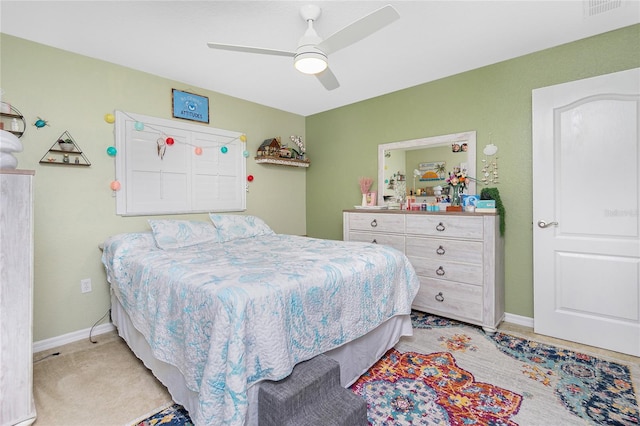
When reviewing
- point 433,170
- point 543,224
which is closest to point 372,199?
point 433,170

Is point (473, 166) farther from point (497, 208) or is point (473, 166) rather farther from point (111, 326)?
point (111, 326)

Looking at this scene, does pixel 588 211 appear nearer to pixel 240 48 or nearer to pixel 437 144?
pixel 437 144

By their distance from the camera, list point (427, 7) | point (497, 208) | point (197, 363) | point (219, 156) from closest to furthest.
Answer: point (197, 363) → point (427, 7) → point (497, 208) → point (219, 156)

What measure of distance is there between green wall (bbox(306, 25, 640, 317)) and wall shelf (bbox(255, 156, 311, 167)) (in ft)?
2.21

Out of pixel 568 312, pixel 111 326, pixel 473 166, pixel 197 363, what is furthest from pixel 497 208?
pixel 111 326

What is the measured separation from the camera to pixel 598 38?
2410mm

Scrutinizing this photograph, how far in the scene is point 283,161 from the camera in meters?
3.99

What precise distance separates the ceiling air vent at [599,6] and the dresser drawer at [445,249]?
70.3 inches

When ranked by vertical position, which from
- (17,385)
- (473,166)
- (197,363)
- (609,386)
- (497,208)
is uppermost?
(473,166)

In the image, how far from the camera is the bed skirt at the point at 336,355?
153 centimetres

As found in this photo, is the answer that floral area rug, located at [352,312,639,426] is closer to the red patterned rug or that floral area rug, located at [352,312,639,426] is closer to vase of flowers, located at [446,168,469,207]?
the red patterned rug

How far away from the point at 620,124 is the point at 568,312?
150 cm

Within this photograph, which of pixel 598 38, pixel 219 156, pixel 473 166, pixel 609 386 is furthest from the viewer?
pixel 219 156

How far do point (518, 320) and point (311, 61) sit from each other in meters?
2.86
